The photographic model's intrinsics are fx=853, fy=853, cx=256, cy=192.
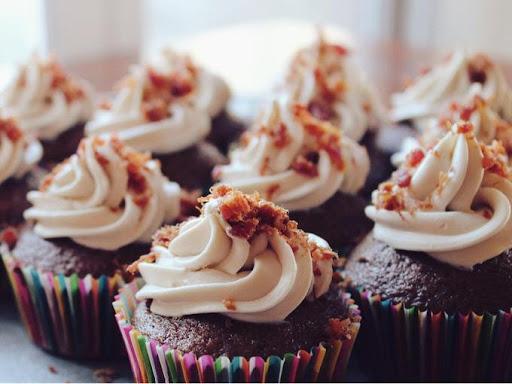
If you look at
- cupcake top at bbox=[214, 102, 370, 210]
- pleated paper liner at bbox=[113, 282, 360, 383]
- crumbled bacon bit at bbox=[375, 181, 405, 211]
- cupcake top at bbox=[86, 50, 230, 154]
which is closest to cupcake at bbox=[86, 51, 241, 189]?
cupcake top at bbox=[86, 50, 230, 154]

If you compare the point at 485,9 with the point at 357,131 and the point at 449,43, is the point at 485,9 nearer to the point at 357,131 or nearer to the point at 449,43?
the point at 449,43

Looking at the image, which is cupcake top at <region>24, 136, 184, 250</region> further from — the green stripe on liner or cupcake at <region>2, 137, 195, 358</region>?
the green stripe on liner

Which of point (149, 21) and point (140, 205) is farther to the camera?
point (149, 21)

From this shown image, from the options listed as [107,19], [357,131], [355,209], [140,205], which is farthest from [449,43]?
[140,205]

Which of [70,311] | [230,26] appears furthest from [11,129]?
[230,26]

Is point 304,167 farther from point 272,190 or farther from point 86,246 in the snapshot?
point 86,246

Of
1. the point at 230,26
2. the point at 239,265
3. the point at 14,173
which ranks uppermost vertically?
the point at 239,265
